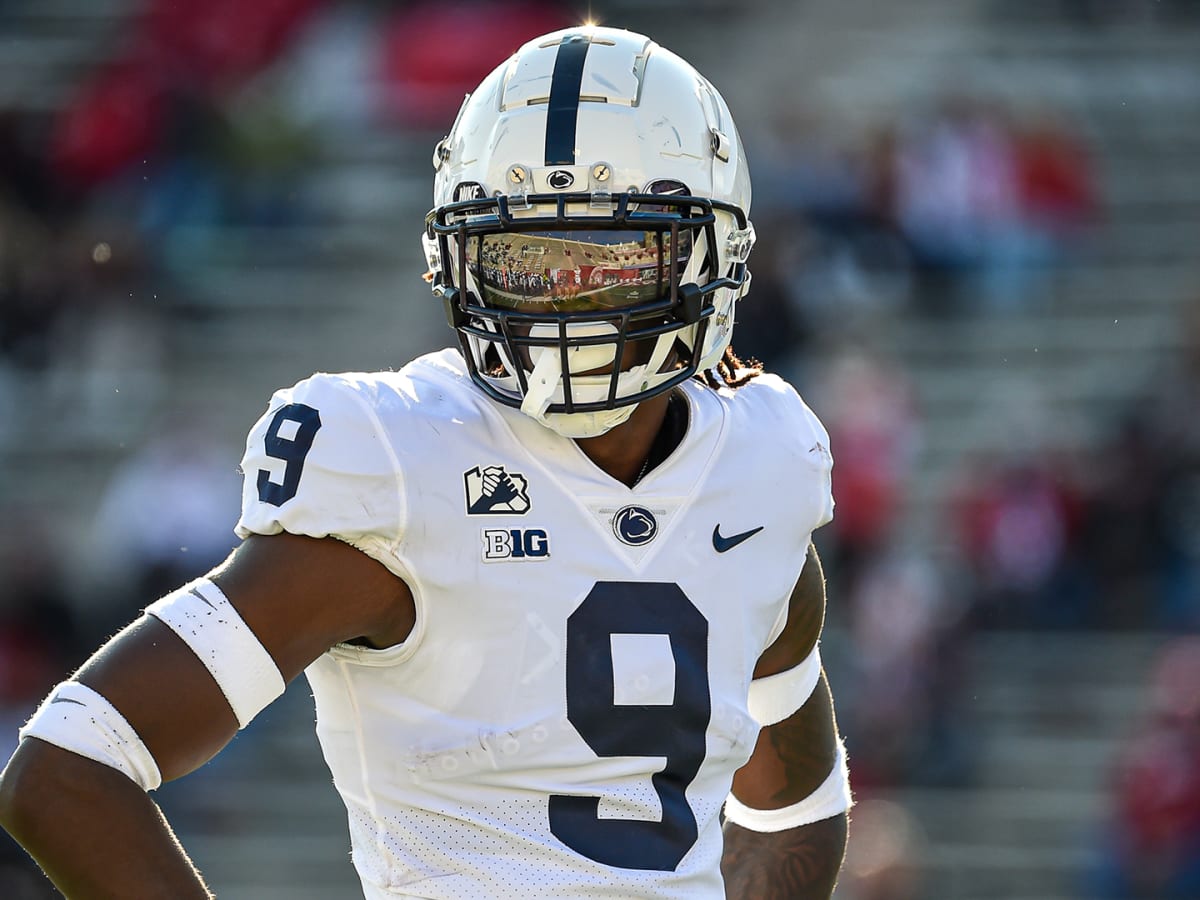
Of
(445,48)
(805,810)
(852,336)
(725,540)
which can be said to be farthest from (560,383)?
(445,48)

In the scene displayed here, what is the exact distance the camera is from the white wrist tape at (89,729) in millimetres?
1937

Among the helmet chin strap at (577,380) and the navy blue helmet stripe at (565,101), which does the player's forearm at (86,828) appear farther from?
the navy blue helmet stripe at (565,101)

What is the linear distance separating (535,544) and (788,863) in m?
0.86

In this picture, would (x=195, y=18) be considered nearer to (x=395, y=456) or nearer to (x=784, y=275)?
(x=784, y=275)

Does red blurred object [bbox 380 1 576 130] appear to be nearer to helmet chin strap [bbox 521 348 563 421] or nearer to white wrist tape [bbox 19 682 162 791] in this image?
helmet chin strap [bbox 521 348 563 421]

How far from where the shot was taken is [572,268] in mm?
2311

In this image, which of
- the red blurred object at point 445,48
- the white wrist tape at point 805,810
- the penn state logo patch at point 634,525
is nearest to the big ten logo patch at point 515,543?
the penn state logo patch at point 634,525

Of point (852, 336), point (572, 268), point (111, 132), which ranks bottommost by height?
point (852, 336)

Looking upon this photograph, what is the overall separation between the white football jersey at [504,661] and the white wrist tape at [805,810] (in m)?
0.50

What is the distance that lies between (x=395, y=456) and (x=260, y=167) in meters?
6.94

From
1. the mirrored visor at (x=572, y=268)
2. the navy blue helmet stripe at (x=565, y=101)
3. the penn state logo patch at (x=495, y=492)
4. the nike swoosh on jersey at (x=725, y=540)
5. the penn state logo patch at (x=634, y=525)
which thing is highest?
the navy blue helmet stripe at (x=565, y=101)

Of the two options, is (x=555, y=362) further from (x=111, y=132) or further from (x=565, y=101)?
(x=111, y=132)

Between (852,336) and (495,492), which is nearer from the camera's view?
(495,492)

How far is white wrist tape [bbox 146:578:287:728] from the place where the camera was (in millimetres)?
2018
